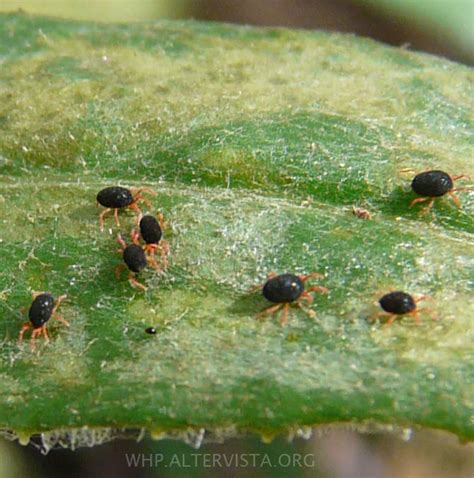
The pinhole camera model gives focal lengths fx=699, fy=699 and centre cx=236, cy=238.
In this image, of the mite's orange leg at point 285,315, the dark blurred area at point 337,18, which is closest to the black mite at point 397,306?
the mite's orange leg at point 285,315

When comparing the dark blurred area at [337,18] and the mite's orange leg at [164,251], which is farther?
the dark blurred area at [337,18]

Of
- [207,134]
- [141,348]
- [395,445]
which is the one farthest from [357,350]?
[395,445]

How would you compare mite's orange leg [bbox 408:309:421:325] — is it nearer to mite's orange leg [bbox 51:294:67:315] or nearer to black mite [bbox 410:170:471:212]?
black mite [bbox 410:170:471:212]

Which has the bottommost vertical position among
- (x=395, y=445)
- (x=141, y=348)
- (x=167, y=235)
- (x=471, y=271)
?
(x=395, y=445)

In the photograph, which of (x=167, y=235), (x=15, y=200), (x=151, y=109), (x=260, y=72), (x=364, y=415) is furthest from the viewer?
A: (x=260, y=72)

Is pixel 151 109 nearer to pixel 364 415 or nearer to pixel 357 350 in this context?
pixel 357 350

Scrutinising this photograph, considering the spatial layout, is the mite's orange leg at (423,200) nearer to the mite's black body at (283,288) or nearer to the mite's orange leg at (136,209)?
the mite's black body at (283,288)
